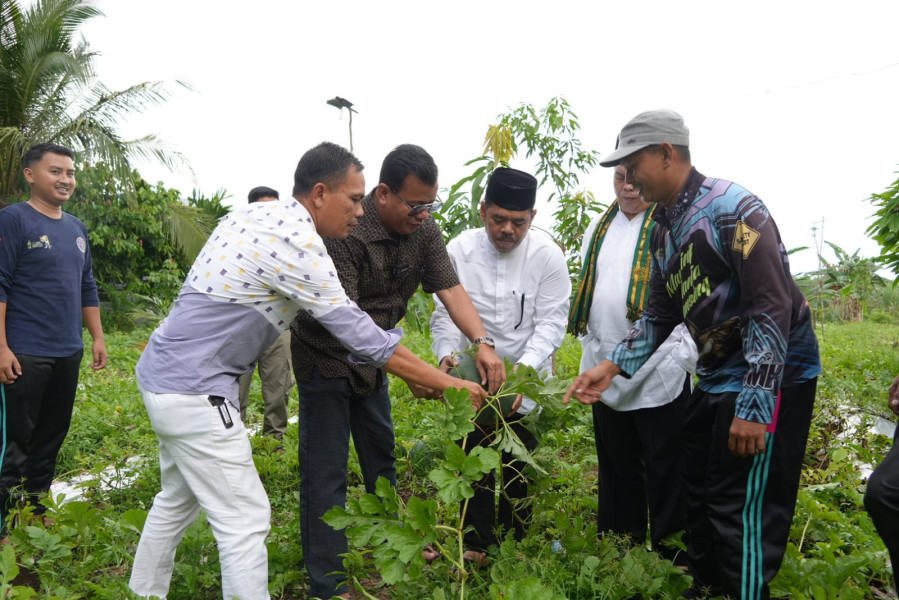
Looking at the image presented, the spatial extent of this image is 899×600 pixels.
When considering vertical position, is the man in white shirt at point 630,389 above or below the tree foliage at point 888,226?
below

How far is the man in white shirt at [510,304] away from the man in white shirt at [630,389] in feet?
0.56

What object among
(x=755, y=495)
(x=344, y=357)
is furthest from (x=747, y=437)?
(x=344, y=357)

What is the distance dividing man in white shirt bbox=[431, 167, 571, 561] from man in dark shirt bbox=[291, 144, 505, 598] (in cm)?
28

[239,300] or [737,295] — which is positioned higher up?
[737,295]

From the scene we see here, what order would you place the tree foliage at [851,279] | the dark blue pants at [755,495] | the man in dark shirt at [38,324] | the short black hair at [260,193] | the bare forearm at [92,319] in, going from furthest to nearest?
1. the tree foliage at [851,279]
2. the short black hair at [260,193]
3. the bare forearm at [92,319]
4. the man in dark shirt at [38,324]
5. the dark blue pants at [755,495]

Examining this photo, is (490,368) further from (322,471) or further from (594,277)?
(322,471)

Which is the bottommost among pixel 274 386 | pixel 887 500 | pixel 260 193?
pixel 274 386

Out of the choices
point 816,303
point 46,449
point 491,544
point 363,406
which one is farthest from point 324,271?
point 816,303

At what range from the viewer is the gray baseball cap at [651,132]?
8.57ft

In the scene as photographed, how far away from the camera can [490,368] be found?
3.21 metres

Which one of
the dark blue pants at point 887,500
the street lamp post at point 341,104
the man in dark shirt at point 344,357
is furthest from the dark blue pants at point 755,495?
the street lamp post at point 341,104

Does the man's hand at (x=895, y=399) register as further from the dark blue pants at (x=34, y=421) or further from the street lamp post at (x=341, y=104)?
the street lamp post at (x=341, y=104)

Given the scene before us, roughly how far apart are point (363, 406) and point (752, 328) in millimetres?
1738

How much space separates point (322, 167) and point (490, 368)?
115cm
